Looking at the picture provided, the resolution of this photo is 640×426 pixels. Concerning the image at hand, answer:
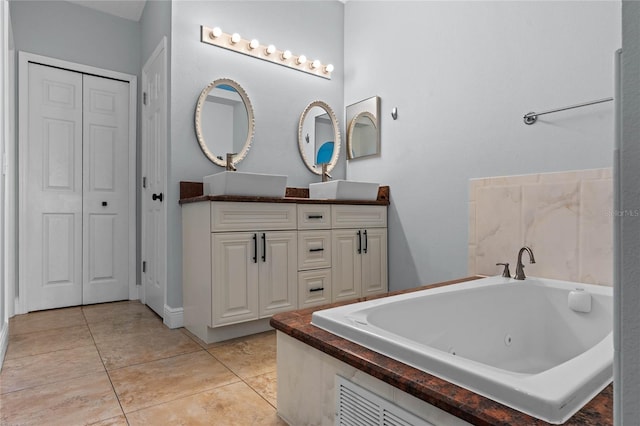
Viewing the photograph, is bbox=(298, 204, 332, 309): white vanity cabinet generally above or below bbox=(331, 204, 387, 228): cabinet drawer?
below

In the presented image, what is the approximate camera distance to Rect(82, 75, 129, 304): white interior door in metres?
3.22

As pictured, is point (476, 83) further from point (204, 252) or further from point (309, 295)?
point (204, 252)

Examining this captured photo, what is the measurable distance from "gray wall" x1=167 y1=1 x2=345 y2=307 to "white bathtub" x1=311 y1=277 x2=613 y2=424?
174 cm

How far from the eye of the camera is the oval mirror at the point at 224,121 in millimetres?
2752

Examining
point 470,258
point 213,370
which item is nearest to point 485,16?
point 470,258

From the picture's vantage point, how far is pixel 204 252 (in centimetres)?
229

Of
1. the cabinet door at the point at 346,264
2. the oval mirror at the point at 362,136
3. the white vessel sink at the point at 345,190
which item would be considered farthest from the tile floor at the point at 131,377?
the oval mirror at the point at 362,136

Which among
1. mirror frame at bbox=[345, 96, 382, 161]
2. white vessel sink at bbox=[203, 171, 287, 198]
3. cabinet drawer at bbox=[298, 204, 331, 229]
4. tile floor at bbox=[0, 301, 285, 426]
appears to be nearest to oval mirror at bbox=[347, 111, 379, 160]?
mirror frame at bbox=[345, 96, 382, 161]

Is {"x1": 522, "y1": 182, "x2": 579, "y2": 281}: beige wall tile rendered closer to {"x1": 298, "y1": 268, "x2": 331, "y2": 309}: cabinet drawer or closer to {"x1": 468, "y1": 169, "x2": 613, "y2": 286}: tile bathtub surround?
{"x1": 468, "y1": 169, "x2": 613, "y2": 286}: tile bathtub surround

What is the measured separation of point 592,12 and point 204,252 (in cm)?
243

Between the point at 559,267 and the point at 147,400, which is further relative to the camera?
the point at 559,267

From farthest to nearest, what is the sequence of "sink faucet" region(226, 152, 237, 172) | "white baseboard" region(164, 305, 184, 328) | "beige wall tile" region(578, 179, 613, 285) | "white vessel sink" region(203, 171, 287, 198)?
"sink faucet" region(226, 152, 237, 172)
"white baseboard" region(164, 305, 184, 328)
"white vessel sink" region(203, 171, 287, 198)
"beige wall tile" region(578, 179, 613, 285)

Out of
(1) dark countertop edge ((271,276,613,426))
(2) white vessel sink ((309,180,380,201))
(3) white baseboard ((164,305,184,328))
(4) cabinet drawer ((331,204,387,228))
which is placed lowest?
(3) white baseboard ((164,305,184,328))

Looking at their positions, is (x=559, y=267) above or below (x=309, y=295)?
above
